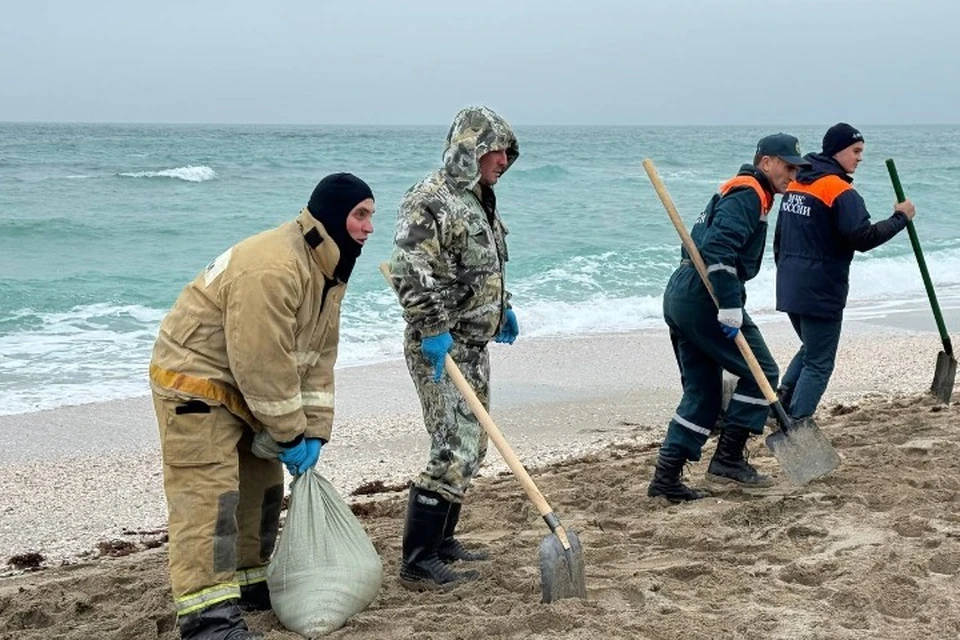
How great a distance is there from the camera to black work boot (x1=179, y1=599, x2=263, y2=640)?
13.0 feet

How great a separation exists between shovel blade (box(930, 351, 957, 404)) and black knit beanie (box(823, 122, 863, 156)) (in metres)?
2.19

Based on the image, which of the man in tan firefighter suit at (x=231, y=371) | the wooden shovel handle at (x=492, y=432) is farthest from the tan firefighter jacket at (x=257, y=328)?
the wooden shovel handle at (x=492, y=432)

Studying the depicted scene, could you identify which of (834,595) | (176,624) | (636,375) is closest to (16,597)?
(176,624)

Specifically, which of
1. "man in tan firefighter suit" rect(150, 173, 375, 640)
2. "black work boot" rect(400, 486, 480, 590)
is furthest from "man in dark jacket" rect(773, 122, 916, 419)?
"man in tan firefighter suit" rect(150, 173, 375, 640)

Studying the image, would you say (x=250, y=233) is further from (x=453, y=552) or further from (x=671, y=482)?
(x=453, y=552)

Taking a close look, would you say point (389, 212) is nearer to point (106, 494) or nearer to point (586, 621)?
point (106, 494)

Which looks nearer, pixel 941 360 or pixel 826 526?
pixel 826 526

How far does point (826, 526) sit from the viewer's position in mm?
5262

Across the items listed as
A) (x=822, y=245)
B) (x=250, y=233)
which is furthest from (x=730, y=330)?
(x=250, y=233)

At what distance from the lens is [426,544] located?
4781 mm

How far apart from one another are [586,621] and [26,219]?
76.1 ft

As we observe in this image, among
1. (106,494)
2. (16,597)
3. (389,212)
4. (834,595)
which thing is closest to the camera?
(834,595)

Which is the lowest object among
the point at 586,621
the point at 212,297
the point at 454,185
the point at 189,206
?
the point at 189,206

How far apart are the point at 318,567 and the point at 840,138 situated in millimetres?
3807
